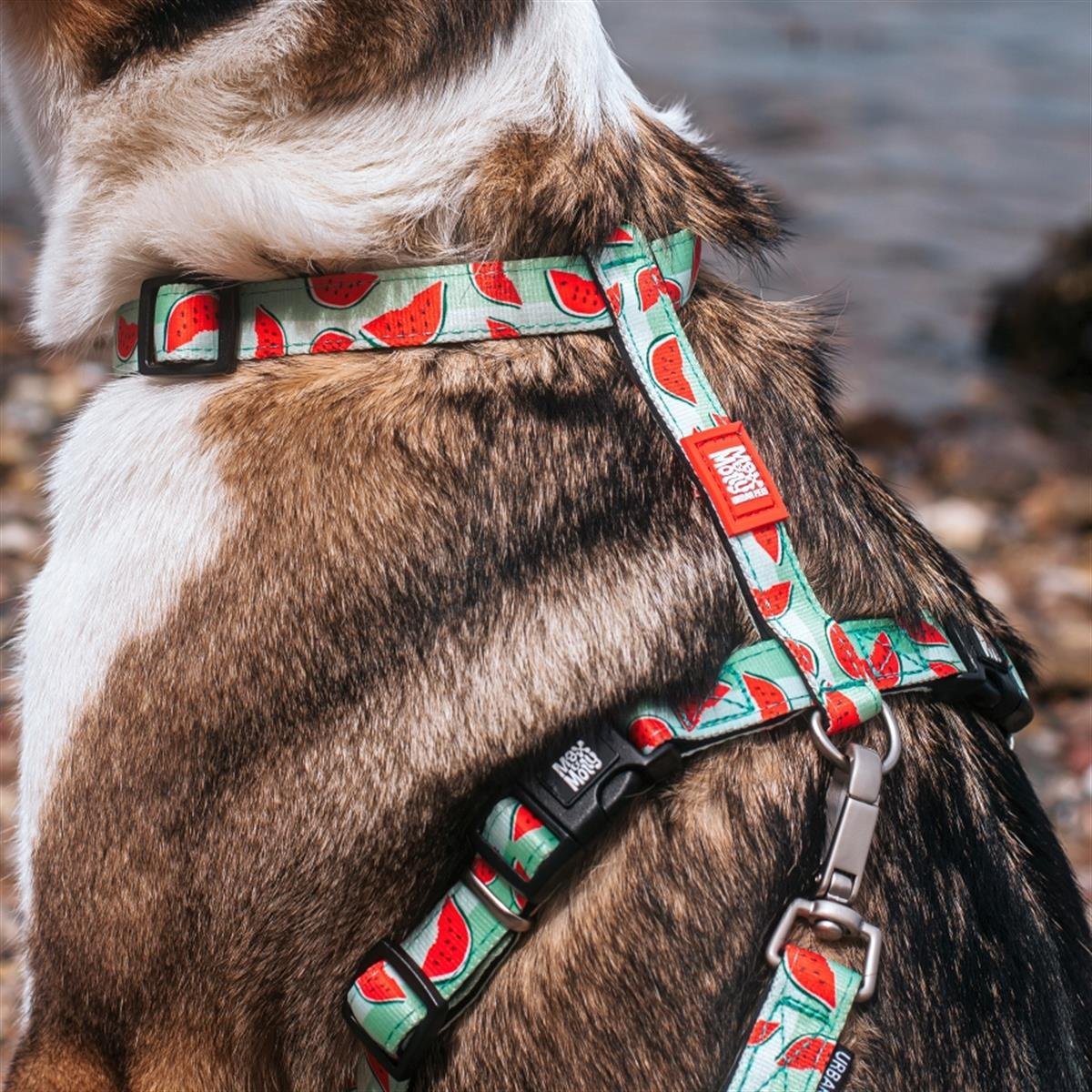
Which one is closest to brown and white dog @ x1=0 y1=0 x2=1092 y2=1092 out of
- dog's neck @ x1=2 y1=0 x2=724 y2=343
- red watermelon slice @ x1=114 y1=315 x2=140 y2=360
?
dog's neck @ x1=2 y1=0 x2=724 y2=343

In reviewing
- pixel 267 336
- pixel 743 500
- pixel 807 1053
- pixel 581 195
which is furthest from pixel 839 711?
pixel 267 336

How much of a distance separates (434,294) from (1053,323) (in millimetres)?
5375

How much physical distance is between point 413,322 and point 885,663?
72cm

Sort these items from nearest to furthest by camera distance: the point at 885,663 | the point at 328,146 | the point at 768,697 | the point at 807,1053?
1. the point at 807,1053
2. the point at 768,697
3. the point at 885,663
4. the point at 328,146

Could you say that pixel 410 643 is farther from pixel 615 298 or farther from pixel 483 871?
pixel 615 298

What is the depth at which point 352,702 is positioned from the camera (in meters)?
1.76

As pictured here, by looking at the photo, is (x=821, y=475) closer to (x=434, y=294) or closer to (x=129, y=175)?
(x=434, y=294)

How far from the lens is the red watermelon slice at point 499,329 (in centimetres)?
180

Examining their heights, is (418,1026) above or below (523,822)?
below

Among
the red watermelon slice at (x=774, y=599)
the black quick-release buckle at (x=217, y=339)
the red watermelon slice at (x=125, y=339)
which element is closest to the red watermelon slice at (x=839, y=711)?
the red watermelon slice at (x=774, y=599)

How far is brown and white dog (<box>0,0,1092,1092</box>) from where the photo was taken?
5.57 feet

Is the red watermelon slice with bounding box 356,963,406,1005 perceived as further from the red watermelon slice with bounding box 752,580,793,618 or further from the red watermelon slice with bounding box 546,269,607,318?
the red watermelon slice with bounding box 546,269,607,318

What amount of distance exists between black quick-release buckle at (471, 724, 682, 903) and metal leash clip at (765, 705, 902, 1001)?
20 centimetres

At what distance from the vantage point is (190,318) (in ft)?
6.14
